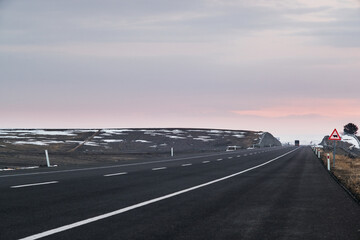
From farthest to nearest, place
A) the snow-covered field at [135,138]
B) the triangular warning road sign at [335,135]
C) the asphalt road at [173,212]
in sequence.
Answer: the snow-covered field at [135,138]
the triangular warning road sign at [335,135]
the asphalt road at [173,212]

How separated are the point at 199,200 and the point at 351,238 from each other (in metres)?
4.21

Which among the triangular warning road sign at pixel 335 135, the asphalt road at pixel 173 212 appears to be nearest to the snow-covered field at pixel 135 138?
the triangular warning road sign at pixel 335 135

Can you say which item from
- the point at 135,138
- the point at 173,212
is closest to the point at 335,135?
the point at 173,212

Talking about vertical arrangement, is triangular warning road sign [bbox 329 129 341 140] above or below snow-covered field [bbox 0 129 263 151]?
above

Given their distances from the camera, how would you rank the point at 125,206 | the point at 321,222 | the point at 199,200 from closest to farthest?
the point at 321,222 < the point at 125,206 < the point at 199,200

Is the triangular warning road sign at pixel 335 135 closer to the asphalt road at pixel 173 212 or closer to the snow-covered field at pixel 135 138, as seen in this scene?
the asphalt road at pixel 173 212

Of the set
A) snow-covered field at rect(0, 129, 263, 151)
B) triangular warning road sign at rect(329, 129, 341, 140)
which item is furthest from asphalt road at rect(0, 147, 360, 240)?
snow-covered field at rect(0, 129, 263, 151)

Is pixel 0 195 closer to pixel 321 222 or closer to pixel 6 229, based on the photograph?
pixel 6 229

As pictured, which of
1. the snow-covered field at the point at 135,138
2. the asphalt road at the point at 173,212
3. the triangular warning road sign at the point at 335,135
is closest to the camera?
the asphalt road at the point at 173,212

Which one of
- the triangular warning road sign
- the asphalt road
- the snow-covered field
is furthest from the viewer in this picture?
the snow-covered field

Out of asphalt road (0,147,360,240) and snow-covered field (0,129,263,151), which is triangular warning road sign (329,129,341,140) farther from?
snow-covered field (0,129,263,151)

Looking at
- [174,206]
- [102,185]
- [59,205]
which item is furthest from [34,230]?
[102,185]

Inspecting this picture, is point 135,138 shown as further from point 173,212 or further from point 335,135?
point 173,212

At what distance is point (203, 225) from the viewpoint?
664cm
